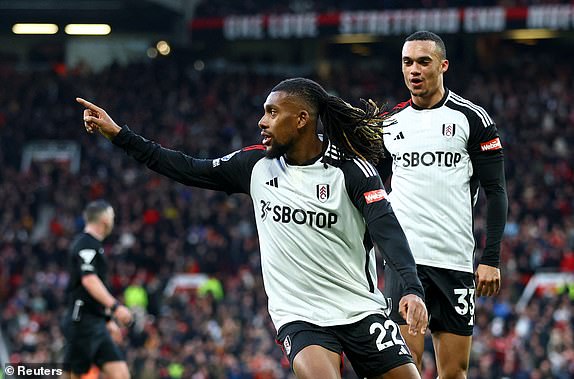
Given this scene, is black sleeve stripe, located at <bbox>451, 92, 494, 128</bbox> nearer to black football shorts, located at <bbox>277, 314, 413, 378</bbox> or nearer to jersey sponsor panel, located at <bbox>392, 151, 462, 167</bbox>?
jersey sponsor panel, located at <bbox>392, 151, 462, 167</bbox>

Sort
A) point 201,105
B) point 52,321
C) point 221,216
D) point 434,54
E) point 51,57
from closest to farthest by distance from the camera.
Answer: point 434,54 → point 52,321 → point 221,216 → point 201,105 → point 51,57

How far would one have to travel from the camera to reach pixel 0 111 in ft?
113

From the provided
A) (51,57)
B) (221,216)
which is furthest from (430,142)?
(51,57)

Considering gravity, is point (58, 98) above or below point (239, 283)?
above

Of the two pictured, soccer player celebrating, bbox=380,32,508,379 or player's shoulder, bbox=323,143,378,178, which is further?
soccer player celebrating, bbox=380,32,508,379

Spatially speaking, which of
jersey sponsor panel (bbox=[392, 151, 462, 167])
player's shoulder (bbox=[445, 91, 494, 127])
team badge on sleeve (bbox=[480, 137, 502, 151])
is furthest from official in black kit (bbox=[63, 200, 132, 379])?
team badge on sleeve (bbox=[480, 137, 502, 151])

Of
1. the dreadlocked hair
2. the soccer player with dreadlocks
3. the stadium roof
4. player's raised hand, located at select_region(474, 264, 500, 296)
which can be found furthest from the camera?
the stadium roof

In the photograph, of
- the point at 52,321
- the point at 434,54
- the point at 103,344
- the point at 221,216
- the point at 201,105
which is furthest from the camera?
the point at 201,105

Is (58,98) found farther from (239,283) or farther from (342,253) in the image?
(342,253)

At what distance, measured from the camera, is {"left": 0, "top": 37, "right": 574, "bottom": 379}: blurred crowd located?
18.9 metres

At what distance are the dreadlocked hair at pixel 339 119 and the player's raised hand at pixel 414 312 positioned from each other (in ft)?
3.02

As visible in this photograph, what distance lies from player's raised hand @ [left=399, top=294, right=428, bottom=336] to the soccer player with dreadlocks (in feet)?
0.54

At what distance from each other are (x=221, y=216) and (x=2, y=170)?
7.85 meters

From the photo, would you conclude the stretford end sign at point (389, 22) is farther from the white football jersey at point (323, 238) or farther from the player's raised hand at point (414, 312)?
the player's raised hand at point (414, 312)
